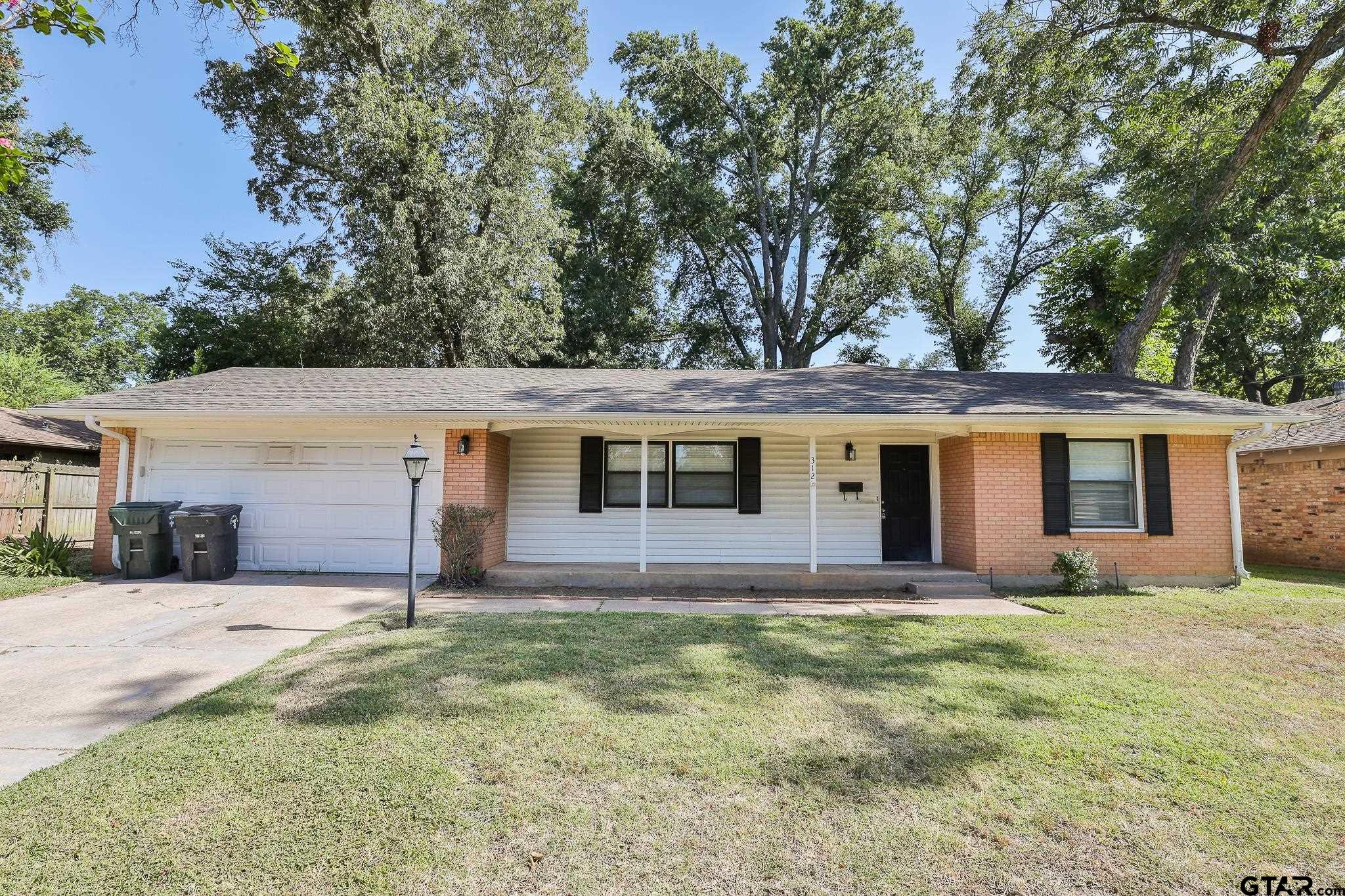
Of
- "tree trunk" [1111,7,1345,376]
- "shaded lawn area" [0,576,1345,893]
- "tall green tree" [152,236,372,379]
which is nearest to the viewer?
"shaded lawn area" [0,576,1345,893]

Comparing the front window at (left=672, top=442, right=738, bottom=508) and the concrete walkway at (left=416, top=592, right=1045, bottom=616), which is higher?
the front window at (left=672, top=442, right=738, bottom=508)

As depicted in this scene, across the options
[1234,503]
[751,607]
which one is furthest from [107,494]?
[1234,503]

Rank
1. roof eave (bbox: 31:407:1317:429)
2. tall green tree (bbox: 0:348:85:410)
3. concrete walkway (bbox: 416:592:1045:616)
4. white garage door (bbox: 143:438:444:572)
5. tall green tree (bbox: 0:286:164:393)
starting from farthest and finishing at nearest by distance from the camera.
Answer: tall green tree (bbox: 0:286:164:393) < tall green tree (bbox: 0:348:85:410) < white garage door (bbox: 143:438:444:572) < roof eave (bbox: 31:407:1317:429) < concrete walkway (bbox: 416:592:1045:616)

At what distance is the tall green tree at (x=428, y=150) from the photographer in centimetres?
1600

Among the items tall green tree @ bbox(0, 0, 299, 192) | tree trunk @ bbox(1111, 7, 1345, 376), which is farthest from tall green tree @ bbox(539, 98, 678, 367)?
tall green tree @ bbox(0, 0, 299, 192)

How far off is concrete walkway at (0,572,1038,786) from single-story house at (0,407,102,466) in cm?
862

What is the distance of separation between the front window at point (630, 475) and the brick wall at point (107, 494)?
23.2ft

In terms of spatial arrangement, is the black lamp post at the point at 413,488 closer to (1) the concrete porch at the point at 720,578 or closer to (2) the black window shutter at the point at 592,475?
(1) the concrete porch at the point at 720,578

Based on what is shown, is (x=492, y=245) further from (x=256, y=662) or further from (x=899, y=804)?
(x=899, y=804)

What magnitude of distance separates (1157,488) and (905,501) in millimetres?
3426

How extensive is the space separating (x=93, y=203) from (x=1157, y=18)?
26.6 metres

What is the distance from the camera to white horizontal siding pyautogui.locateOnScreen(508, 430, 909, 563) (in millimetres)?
10172

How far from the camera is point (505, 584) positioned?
8.84 metres

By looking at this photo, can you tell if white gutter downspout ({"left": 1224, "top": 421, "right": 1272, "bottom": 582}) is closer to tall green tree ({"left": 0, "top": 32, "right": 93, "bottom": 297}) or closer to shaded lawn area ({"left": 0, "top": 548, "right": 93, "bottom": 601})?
shaded lawn area ({"left": 0, "top": 548, "right": 93, "bottom": 601})
